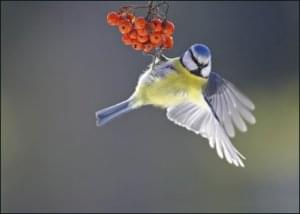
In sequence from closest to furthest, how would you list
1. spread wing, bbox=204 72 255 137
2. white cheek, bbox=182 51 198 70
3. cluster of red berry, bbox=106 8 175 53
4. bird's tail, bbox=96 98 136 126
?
cluster of red berry, bbox=106 8 175 53 < bird's tail, bbox=96 98 136 126 < white cheek, bbox=182 51 198 70 < spread wing, bbox=204 72 255 137

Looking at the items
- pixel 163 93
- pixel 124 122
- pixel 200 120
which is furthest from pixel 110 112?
pixel 124 122

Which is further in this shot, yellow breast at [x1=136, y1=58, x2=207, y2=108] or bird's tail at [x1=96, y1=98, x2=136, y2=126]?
yellow breast at [x1=136, y1=58, x2=207, y2=108]

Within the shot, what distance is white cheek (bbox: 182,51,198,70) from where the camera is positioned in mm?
1796

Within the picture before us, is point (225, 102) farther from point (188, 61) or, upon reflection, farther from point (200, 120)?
point (188, 61)

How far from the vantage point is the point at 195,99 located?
191 centimetres

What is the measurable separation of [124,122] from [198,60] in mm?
2208

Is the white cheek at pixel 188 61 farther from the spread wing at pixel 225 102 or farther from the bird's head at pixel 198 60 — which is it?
the spread wing at pixel 225 102

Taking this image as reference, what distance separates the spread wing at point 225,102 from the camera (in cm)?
193

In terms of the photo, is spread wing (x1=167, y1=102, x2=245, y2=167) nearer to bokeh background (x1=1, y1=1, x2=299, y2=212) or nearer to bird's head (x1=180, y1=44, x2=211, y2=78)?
bird's head (x1=180, y1=44, x2=211, y2=78)

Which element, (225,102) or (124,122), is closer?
(225,102)

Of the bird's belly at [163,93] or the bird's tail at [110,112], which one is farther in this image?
the bird's belly at [163,93]

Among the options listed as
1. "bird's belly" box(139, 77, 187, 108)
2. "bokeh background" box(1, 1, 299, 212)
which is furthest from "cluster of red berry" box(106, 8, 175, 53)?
"bokeh background" box(1, 1, 299, 212)

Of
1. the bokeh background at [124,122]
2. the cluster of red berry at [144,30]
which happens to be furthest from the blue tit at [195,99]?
the bokeh background at [124,122]

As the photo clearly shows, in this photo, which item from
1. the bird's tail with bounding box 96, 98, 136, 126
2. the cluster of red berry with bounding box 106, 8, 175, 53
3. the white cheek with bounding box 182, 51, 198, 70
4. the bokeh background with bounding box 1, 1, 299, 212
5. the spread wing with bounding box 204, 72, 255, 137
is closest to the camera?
the cluster of red berry with bounding box 106, 8, 175, 53
